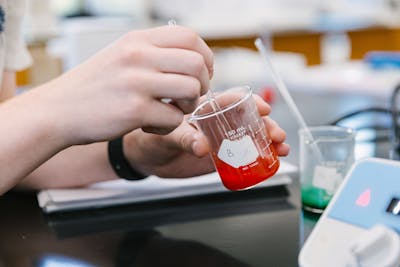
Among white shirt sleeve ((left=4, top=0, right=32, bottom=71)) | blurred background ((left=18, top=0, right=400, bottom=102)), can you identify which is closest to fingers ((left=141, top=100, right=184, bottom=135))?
white shirt sleeve ((left=4, top=0, right=32, bottom=71))

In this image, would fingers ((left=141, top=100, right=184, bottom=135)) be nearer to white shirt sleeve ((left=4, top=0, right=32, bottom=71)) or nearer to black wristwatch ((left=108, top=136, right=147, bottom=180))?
black wristwatch ((left=108, top=136, right=147, bottom=180))

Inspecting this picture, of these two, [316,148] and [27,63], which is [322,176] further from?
[27,63]

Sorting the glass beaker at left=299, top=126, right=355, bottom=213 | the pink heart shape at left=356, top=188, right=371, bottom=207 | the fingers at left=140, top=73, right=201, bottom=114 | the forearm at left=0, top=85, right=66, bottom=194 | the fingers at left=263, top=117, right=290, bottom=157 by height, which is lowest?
the glass beaker at left=299, top=126, right=355, bottom=213

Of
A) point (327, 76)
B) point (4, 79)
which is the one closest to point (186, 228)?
point (4, 79)

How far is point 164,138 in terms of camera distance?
0.79 metres

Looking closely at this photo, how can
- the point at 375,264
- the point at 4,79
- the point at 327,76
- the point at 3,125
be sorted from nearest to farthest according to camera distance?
1. the point at 375,264
2. the point at 3,125
3. the point at 4,79
4. the point at 327,76

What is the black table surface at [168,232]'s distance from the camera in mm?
586

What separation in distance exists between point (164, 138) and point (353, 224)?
34 centimetres

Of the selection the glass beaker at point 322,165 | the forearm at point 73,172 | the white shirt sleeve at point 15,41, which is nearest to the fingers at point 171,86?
the glass beaker at point 322,165

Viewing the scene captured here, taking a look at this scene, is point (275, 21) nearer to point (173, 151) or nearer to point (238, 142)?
point (173, 151)

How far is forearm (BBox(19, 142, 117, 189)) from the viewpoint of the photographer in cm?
86

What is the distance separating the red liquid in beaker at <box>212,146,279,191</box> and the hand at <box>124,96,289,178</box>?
3.2 inches

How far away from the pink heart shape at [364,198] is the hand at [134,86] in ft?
0.59

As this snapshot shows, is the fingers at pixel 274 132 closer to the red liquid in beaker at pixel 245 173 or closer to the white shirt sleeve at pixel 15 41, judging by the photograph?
the red liquid in beaker at pixel 245 173
